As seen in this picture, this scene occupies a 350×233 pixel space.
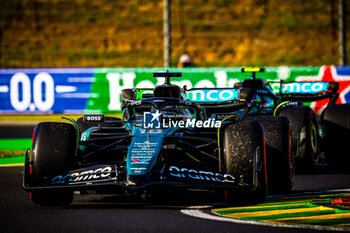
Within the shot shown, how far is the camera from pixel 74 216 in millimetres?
7055

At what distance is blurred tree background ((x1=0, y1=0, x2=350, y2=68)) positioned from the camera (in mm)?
43000

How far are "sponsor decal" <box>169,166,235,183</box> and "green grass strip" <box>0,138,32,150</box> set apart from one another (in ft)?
28.3

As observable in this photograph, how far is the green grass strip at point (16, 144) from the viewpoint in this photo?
15531mm

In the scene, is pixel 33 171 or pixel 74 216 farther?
pixel 33 171

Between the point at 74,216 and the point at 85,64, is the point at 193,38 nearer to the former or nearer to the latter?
the point at 85,64

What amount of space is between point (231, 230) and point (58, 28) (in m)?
42.1

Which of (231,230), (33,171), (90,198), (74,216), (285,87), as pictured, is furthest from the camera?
(285,87)

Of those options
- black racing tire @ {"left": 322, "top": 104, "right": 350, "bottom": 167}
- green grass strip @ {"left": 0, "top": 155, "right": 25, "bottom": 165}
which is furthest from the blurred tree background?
black racing tire @ {"left": 322, "top": 104, "right": 350, "bottom": 167}

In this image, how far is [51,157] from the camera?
764 cm

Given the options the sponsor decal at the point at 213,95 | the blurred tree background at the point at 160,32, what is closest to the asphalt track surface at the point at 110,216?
the sponsor decal at the point at 213,95

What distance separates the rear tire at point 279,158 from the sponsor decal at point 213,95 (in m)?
3.31

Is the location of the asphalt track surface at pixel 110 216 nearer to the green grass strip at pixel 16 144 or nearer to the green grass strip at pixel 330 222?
the green grass strip at pixel 330 222

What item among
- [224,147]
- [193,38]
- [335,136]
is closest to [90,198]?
[224,147]

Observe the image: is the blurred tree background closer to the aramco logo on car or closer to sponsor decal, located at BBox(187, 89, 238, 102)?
sponsor decal, located at BBox(187, 89, 238, 102)
